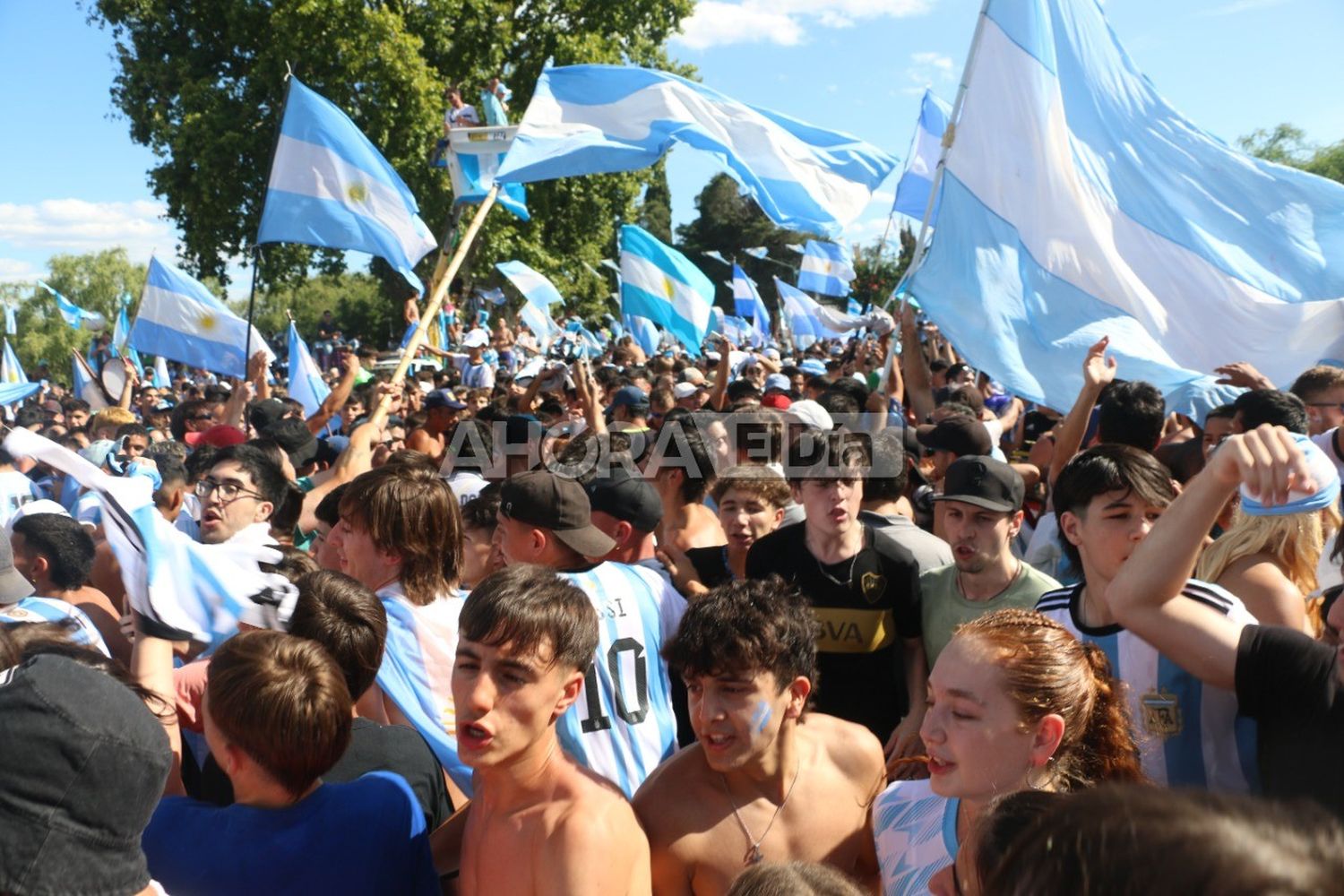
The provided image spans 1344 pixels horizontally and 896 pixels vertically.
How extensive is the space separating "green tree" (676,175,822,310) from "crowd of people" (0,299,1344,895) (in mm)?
60985

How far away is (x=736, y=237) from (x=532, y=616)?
6520 cm

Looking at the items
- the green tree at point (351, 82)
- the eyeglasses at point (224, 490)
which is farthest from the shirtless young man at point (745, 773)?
the green tree at point (351, 82)

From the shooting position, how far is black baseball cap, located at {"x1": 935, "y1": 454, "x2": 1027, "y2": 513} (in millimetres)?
3707

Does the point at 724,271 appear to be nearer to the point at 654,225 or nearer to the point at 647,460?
the point at 654,225

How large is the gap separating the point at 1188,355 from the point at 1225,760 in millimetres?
3499

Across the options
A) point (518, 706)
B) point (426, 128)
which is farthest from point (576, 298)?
point (518, 706)

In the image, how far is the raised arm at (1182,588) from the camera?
2.21 meters

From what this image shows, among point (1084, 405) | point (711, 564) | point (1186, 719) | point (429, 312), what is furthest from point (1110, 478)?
point (429, 312)

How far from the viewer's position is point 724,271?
67000mm

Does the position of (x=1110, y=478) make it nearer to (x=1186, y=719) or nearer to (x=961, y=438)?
(x=1186, y=719)

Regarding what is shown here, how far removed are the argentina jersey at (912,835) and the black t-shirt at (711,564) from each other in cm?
187

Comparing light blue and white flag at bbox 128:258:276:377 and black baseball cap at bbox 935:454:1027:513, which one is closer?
black baseball cap at bbox 935:454:1027:513

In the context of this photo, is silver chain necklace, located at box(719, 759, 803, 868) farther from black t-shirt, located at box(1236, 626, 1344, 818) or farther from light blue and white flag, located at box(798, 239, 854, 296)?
light blue and white flag, located at box(798, 239, 854, 296)

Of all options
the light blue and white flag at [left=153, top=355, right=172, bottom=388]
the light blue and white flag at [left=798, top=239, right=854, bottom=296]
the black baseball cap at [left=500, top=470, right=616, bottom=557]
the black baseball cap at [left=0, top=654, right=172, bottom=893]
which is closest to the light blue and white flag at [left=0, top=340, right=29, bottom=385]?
the light blue and white flag at [left=153, top=355, right=172, bottom=388]
